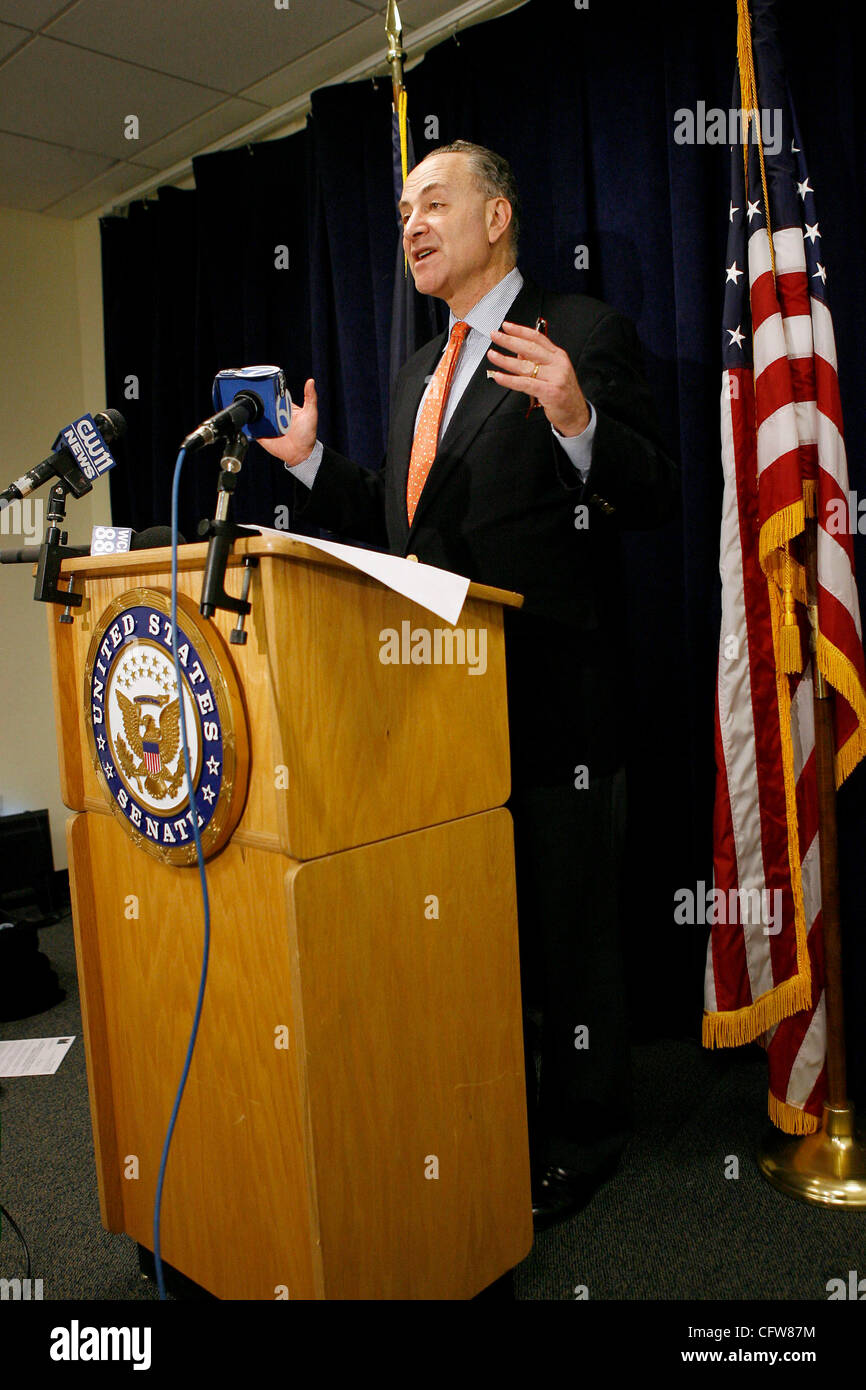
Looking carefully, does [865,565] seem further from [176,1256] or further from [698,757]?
[176,1256]

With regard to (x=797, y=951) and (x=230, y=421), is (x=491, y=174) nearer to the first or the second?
(x=230, y=421)

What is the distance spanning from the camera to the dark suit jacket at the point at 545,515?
66.2 inches

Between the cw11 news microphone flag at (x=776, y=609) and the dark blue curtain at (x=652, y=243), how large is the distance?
9.2 inches

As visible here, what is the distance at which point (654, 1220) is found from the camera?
1.73m

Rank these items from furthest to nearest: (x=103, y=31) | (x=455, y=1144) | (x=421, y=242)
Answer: (x=103, y=31) → (x=421, y=242) → (x=455, y=1144)

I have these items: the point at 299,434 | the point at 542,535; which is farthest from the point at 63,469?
the point at 542,535

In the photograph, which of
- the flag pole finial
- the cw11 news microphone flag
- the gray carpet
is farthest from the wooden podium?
the flag pole finial

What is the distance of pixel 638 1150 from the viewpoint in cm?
198

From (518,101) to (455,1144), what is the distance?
8.51 feet

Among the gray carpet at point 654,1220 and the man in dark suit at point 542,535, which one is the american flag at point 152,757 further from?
the gray carpet at point 654,1220

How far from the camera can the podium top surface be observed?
1.03m

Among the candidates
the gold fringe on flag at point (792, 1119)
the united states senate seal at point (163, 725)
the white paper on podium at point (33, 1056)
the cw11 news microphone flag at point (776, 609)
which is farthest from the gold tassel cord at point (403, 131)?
the gold fringe on flag at point (792, 1119)

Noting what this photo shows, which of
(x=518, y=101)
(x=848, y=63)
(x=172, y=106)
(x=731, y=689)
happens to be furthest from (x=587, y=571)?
(x=172, y=106)

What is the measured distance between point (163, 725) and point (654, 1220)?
1276 millimetres
